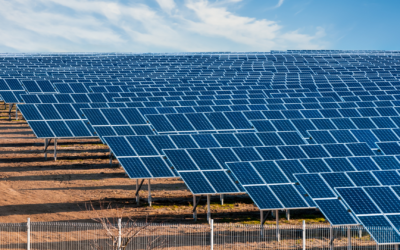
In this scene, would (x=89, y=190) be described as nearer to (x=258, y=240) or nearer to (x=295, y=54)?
(x=258, y=240)

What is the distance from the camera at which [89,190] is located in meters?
26.7

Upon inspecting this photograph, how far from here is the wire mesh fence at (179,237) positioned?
59.9 feet

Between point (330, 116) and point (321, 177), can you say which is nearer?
point (321, 177)

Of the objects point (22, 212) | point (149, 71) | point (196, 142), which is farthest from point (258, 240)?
point (149, 71)

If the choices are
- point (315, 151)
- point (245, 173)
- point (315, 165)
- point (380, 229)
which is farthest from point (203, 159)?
point (380, 229)

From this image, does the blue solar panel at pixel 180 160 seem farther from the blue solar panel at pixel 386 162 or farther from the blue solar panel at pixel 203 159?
the blue solar panel at pixel 386 162

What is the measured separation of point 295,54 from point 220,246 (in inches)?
3267

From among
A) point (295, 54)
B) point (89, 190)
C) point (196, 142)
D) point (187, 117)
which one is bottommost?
point (89, 190)

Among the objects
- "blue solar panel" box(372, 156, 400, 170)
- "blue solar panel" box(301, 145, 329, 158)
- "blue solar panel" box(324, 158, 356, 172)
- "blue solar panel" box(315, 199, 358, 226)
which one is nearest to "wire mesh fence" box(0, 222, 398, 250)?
"blue solar panel" box(315, 199, 358, 226)

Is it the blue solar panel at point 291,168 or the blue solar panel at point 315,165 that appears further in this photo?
the blue solar panel at point 315,165

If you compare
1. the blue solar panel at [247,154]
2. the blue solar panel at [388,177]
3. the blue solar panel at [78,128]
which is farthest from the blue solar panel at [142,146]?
the blue solar panel at [388,177]

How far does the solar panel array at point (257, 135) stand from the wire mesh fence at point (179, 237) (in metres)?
1.45

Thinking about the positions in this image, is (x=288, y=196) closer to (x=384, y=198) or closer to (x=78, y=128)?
(x=384, y=198)

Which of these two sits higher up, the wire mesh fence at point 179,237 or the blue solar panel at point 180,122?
the blue solar panel at point 180,122
